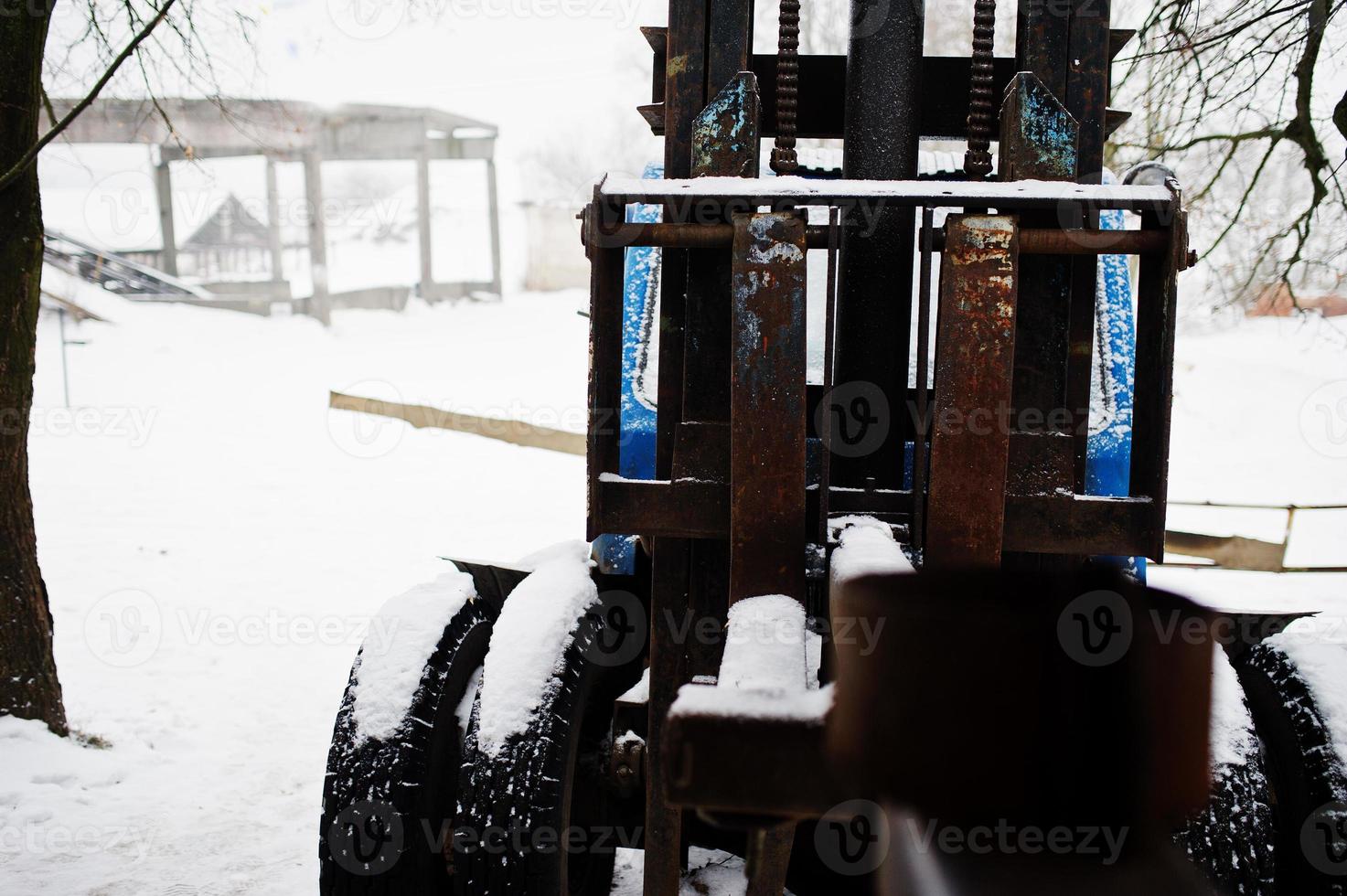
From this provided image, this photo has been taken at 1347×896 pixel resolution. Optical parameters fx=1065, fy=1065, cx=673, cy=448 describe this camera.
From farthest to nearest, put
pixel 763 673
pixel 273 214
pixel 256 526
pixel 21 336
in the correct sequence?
pixel 273 214 < pixel 256 526 < pixel 21 336 < pixel 763 673

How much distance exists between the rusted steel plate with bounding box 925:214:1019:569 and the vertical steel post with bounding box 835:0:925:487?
440 millimetres

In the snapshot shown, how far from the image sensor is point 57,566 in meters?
7.54

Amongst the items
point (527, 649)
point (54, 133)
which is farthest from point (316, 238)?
point (527, 649)

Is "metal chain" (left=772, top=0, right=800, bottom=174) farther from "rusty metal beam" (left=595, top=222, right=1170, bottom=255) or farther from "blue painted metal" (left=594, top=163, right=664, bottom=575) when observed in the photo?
"blue painted metal" (left=594, top=163, right=664, bottom=575)

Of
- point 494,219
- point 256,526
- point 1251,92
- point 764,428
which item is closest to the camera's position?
point 764,428

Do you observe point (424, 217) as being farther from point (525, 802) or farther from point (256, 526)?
point (525, 802)

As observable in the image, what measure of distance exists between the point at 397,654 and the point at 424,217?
2417 centimetres

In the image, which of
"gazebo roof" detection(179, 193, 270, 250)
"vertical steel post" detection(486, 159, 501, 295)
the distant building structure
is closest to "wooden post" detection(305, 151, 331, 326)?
the distant building structure

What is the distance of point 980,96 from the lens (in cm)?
230

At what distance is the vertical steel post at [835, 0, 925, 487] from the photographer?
244cm

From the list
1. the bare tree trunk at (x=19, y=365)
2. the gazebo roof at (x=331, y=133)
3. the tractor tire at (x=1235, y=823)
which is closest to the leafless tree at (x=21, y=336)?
the bare tree trunk at (x=19, y=365)

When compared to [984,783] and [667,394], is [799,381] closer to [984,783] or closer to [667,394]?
[667,394]

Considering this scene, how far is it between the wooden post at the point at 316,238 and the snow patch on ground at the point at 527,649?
21075mm

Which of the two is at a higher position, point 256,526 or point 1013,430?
point 1013,430
